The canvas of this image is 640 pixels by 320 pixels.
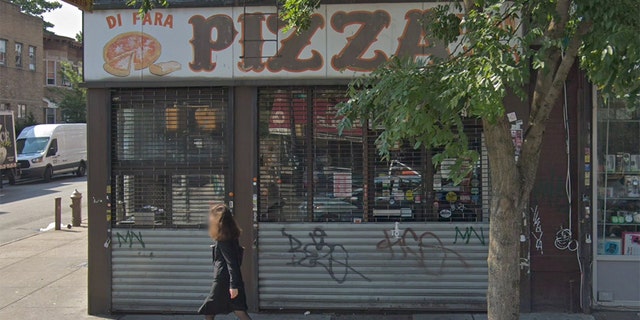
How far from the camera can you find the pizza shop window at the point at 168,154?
686 cm

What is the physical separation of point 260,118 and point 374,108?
2869 mm

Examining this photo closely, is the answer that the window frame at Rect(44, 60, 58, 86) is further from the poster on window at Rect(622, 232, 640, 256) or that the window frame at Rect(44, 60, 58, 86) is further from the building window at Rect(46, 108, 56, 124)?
the poster on window at Rect(622, 232, 640, 256)

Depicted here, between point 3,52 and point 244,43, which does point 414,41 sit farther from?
point 3,52

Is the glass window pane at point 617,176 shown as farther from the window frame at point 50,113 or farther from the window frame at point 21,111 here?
the window frame at point 50,113

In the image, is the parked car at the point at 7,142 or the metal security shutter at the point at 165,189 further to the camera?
the parked car at the point at 7,142

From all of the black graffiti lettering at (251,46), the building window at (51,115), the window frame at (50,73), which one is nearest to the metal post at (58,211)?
the black graffiti lettering at (251,46)

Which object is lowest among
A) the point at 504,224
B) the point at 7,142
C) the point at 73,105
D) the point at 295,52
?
the point at 504,224

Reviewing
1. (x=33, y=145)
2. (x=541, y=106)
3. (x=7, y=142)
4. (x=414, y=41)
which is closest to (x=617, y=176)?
(x=414, y=41)

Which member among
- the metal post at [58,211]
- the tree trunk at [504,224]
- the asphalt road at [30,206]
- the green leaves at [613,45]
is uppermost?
the green leaves at [613,45]

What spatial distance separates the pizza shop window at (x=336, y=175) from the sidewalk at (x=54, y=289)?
3.83 feet

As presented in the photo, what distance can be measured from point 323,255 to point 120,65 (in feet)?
11.1

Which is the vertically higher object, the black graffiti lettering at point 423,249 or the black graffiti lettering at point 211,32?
the black graffiti lettering at point 211,32

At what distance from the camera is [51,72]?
4134cm

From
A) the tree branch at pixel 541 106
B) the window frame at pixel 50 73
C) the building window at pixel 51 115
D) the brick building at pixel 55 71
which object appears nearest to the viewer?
the tree branch at pixel 541 106
